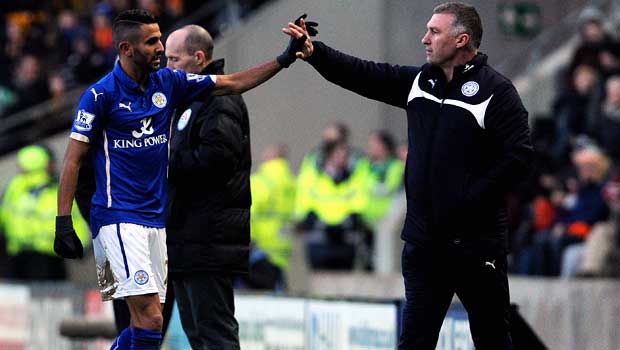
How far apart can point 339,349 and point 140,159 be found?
3327 millimetres

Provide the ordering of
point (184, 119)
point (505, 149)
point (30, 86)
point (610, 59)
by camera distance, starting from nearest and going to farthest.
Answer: point (505, 149) < point (184, 119) < point (610, 59) < point (30, 86)

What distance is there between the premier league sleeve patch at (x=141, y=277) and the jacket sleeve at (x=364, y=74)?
4.78 ft

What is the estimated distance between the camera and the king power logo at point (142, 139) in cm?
746

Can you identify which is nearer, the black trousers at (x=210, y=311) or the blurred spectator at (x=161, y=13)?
the black trousers at (x=210, y=311)

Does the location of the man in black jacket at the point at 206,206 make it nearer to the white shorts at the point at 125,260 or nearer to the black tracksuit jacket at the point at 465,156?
the white shorts at the point at 125,260

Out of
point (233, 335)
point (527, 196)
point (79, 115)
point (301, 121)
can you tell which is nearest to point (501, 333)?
point (233, 335)

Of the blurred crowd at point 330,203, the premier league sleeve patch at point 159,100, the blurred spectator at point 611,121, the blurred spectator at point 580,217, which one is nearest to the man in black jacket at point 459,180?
the premier league sleeve patch at point 159,100

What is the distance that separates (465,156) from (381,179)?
25.8ft

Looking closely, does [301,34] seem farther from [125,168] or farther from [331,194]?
[331,194]

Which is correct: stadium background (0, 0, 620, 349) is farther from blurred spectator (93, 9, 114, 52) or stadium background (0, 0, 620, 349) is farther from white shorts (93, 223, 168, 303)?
white shorts (93, 223, 168, 303)

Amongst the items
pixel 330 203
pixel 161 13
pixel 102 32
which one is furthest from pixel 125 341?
pixel 102 32

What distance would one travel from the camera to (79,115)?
737 cm

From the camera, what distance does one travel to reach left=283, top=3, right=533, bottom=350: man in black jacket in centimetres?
705

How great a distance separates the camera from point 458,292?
7301 millimetres
